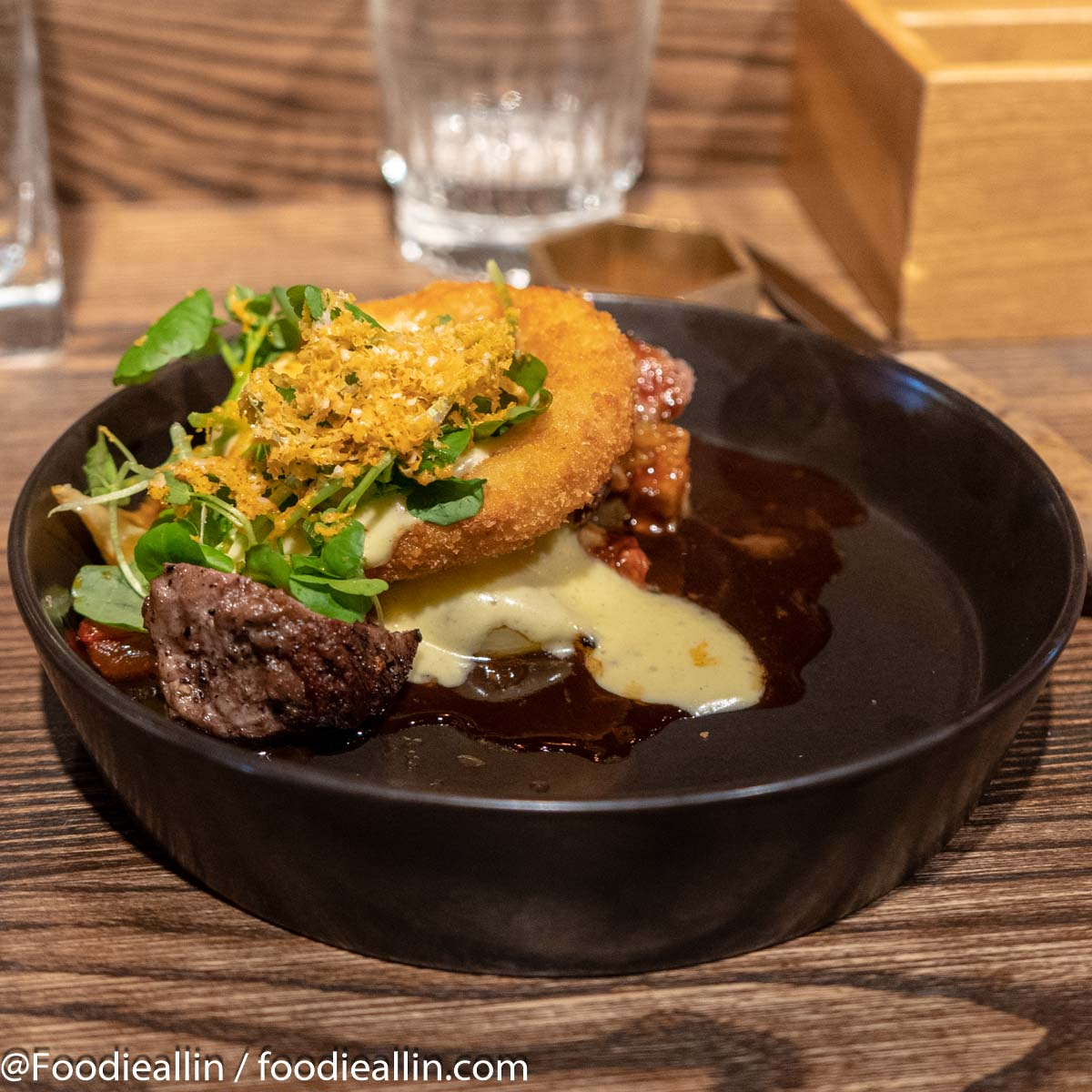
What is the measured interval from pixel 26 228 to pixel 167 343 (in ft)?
3.40

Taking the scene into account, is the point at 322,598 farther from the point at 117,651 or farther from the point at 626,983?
the point at 626,983

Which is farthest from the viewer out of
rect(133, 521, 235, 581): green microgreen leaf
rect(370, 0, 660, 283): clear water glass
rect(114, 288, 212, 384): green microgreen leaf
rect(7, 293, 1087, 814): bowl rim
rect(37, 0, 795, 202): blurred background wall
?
rect(37, 0, 795, 202): blurred background wall

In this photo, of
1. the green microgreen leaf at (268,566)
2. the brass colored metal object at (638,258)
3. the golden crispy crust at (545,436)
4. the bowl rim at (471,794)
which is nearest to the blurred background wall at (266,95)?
the brass colored metal object at (638,258)

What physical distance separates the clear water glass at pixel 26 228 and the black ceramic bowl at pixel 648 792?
3.22 ft

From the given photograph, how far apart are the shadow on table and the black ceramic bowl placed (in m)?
0.05

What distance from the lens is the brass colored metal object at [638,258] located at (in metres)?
2.48

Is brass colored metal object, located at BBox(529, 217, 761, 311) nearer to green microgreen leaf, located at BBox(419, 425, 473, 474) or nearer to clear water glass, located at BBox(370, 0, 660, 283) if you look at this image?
clear water glass, located at BBox(370, 0, 660, 283)

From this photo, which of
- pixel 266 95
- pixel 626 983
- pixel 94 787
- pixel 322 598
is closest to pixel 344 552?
pixel 322 598

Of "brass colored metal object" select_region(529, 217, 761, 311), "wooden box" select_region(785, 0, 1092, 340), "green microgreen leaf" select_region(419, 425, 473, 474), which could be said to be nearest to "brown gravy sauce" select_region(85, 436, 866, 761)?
"green microgreen leaf" select_region(419, 425, 473, 474)

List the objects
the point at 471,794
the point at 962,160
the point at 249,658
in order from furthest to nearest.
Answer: the point at 962,160 < the point at 249,658 < the point at 471,794

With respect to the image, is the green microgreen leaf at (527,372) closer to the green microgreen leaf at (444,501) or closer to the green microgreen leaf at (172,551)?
the green microgreen leaf at (444,501)

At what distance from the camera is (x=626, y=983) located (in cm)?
125

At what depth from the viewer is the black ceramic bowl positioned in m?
1.14

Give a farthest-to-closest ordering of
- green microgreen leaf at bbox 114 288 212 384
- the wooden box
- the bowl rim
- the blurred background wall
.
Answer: the blurred background wall → the wooden box → green microgreen leaf at bbox 114 288 212 384 → the bowl rim
